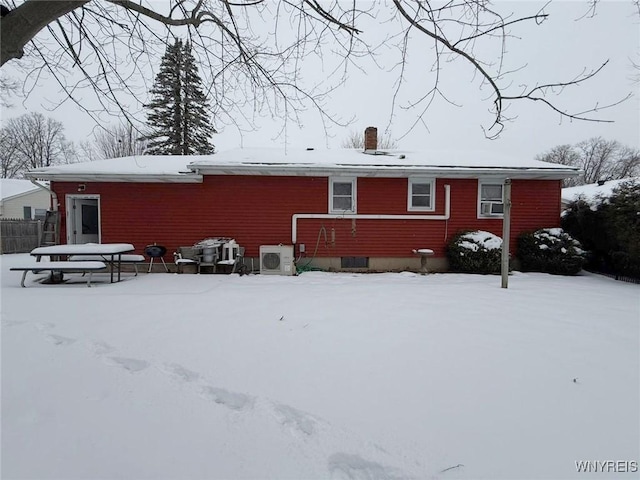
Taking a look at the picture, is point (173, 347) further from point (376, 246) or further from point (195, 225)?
point (376, 246)

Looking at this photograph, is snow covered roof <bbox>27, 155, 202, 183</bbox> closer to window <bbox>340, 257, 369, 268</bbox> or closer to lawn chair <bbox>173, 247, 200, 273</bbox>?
lawn chair <bbox>173, 247, 200, 273</bbox>

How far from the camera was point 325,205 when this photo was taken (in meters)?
9.51

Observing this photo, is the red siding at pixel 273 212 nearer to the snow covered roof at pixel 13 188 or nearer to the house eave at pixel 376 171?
the house eave at pixel 376 171

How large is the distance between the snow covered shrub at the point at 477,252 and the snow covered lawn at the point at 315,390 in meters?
3.61

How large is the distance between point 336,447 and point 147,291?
5863 mm

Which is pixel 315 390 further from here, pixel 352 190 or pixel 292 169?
pixel 352 190

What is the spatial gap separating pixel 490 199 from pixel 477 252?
2.01 meters

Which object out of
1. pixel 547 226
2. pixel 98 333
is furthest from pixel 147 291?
pixel 547 226

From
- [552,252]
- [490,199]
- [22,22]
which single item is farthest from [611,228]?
[22,22]

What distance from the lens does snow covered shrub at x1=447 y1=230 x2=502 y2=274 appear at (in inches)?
351

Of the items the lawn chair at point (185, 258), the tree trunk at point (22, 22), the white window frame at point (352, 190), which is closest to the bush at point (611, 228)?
the white window frame at point (352, 190)

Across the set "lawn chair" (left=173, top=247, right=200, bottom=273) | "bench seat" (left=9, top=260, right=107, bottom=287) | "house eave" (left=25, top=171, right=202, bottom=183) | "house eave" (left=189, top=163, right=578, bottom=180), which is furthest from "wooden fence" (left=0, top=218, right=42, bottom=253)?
"house eave" (left=189, top=163, right=578, bottom=180)

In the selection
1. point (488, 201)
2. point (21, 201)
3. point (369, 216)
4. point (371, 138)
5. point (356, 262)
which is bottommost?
point (356, 262)

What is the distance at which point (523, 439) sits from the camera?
2.10 metres
